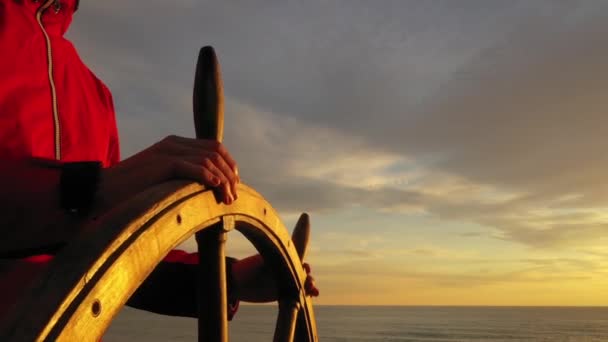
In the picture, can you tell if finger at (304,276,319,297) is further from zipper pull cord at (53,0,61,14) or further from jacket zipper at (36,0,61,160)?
zipper pull cord at (53,0,61,14)

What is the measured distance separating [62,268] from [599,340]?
74.8 m

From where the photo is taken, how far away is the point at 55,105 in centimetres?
164

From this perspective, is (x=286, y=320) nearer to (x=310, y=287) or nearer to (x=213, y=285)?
(x=310, y=287)

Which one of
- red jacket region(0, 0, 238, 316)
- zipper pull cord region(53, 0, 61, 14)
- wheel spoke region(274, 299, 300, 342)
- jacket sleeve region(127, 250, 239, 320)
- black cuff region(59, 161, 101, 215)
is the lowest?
wheel spoke region(274, 299, 300, 342)

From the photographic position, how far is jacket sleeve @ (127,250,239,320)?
2051 millimetres

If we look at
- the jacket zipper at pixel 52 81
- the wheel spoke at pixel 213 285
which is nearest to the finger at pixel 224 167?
the wheel spoke at pixel 213 285

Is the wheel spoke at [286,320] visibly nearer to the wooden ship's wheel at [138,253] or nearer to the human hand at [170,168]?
the wooden ship's wheel at [138,253]

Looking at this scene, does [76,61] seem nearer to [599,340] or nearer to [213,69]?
[213,69]

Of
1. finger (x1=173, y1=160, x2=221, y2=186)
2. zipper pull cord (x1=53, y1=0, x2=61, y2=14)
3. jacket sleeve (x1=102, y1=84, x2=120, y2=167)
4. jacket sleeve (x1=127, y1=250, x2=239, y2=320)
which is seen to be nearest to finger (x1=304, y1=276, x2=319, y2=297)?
jacket sleeve (x1=127, y1=250, x2=239, y2=320)

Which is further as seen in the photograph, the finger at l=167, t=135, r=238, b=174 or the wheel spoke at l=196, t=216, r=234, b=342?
the wheel spoke at l=196, t=216, r=234, b=342

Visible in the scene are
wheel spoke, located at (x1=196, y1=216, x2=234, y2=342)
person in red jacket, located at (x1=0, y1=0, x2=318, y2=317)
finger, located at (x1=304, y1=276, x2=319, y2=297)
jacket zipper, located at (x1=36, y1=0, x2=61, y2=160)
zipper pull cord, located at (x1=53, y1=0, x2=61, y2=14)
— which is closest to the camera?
person in red jacket, located at (x1=0, y1=0, x2=318, y2=317)

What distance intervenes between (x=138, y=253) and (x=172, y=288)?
3.62 feet

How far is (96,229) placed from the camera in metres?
0.96

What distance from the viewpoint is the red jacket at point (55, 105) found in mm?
1475
